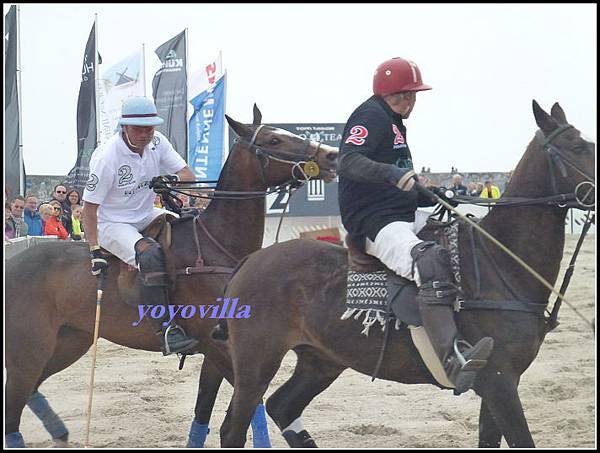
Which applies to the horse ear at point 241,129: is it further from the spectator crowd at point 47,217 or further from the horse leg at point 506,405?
the spectator crowd at point 47,217

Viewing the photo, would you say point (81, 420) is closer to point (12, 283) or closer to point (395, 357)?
point (12, 283)

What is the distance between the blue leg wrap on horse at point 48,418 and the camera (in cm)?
767

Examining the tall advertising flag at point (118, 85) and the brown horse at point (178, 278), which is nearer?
the brown horse at point (178, 278)

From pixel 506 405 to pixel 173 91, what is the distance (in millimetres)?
16090

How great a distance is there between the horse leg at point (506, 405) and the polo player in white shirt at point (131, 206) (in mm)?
2536

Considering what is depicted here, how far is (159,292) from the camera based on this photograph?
701 cm

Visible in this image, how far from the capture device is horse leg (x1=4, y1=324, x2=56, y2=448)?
7.22 meters

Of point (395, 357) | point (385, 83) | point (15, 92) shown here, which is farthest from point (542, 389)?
point (15, 92)

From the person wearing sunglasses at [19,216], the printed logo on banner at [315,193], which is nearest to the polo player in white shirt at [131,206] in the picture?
the person wearing sunglasses at [19,216]

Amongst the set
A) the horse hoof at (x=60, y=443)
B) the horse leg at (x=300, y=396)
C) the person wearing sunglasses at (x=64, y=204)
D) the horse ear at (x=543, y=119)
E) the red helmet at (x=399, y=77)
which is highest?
the red helmet at (x=399, y=77)

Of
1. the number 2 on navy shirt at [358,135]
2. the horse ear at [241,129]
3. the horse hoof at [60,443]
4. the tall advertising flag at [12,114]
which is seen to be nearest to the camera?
the number 2 on navy shirt at [358,135]

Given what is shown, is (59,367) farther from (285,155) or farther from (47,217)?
(47,217)

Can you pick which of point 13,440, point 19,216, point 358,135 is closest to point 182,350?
point 13,440

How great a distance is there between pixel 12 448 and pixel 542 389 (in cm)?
509
